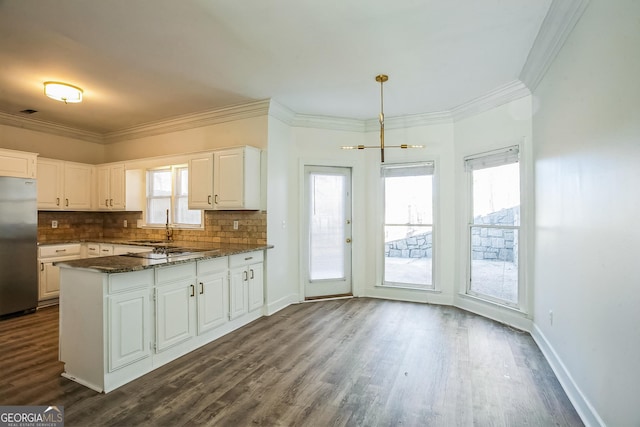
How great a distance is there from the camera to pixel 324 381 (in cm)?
264

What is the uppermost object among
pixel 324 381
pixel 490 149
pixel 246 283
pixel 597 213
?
pixel 490 149

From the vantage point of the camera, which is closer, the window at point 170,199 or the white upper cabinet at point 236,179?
the white upper cabinet at point 236,179

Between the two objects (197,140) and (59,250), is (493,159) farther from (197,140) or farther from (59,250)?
(59,250)

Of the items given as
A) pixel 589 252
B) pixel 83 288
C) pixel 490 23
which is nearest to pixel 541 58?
pixel 490 23

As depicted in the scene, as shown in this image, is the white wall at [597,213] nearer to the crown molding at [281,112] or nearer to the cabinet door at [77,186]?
the crown molding at [281,112]

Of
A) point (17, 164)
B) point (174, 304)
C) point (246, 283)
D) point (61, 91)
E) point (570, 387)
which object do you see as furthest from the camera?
point (17, 164)

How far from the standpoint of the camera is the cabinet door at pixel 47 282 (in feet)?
15.3

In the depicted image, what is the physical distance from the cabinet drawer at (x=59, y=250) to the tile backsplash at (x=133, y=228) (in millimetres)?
336

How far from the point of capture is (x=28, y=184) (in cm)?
443

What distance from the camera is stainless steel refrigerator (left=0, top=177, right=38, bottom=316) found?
4156 millimetres

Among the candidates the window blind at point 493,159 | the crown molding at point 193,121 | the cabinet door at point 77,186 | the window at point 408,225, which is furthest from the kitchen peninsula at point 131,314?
the window blind at point 493,159

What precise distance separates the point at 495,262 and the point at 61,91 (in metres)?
5.66

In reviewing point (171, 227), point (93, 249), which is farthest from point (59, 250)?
point (171, 227)

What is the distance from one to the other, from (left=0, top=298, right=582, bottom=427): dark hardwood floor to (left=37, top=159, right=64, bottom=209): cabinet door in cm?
196
